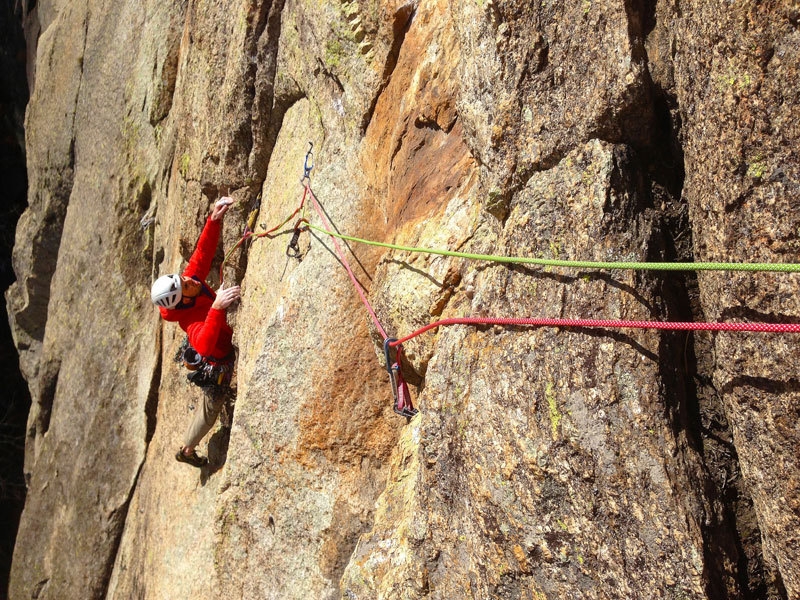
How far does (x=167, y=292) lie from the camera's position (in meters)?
6.63

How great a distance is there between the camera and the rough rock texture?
2.77 meters

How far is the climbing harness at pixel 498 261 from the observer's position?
2543mm

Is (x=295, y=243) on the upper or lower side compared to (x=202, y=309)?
upper

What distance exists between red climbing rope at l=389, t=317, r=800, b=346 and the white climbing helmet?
10.8 ft

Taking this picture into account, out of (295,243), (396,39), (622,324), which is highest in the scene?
(396,39)

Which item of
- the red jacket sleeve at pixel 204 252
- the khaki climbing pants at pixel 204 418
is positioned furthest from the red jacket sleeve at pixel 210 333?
the red jacket sleeve at pixel 204 252

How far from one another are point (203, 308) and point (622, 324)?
509cm

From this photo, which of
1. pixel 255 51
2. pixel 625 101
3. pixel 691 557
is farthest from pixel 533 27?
pixel 255 51

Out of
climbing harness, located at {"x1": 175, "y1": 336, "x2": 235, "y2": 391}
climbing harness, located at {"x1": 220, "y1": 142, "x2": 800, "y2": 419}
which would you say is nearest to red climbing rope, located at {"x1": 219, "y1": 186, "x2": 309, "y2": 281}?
climbing harness, located at {"x1": 220, "y1": 142, "x2": 800, "y2": 419}

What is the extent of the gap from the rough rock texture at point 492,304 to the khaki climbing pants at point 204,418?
346 millimetres

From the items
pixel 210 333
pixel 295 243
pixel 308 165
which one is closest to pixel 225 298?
pixel 210 333

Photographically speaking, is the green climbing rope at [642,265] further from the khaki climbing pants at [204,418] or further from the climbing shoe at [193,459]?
the climbing shoe at [193,459]

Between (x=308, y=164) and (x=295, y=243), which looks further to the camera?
(x=308, y=164)

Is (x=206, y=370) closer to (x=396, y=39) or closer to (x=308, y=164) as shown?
(x=308, y=164)
